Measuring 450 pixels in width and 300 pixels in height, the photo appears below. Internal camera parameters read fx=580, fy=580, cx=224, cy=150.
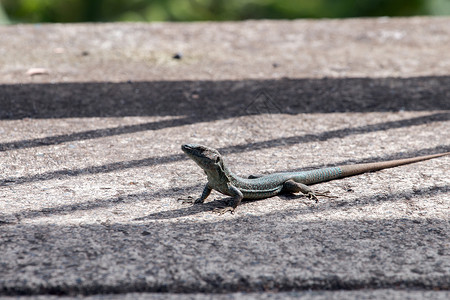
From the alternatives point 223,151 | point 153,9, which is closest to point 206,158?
point 223,151

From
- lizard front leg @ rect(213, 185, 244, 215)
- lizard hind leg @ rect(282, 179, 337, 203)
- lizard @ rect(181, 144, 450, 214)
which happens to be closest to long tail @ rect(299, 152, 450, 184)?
lizard @ rect(181, 144, 450, 214)

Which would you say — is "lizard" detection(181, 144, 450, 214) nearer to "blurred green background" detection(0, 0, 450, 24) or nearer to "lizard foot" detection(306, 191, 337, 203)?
"lizard foot" detection(306, 191, 337, 203)

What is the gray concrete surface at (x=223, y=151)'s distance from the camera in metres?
2.66

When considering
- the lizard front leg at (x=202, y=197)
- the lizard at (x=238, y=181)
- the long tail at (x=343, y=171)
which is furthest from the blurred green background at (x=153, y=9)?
the lizard front leg at (x=202, y=197)

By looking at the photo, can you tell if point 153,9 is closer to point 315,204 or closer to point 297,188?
point 297,188

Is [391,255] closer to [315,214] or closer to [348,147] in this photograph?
[315,214]

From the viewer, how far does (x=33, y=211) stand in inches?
129

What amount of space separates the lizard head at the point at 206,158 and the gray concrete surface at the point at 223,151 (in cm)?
24

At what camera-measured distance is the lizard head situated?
351cm

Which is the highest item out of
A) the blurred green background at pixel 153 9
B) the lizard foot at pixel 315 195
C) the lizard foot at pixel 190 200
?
the blurred green background at pixel 153 9

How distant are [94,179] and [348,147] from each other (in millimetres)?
1917

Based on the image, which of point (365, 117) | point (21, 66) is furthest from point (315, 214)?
point (21, 66)

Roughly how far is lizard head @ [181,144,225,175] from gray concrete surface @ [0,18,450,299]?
0.78 feet

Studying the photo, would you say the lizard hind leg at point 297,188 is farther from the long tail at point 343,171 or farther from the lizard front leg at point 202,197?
the lizard front leg at point 202,197
